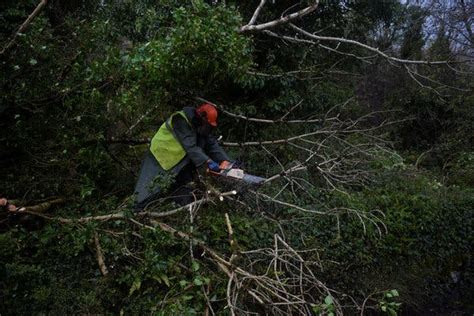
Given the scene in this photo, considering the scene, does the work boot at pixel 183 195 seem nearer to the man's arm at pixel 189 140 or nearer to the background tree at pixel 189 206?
the background tree at pixel 189 206

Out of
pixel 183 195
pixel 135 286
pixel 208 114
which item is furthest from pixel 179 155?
pixel 135 286

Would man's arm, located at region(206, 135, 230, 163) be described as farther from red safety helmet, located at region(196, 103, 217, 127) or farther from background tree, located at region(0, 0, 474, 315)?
background tree, located at region(0, 0, 474, 315)

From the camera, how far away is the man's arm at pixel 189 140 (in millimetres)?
4523

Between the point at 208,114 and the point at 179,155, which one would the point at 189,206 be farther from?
the point at 208,114

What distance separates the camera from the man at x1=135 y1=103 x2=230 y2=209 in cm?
456

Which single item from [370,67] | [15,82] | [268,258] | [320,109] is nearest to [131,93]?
[15,82]

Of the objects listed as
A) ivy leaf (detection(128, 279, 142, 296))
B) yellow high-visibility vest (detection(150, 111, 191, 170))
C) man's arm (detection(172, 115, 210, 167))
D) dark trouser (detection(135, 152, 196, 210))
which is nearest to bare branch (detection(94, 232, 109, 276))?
ivy leaf (detection(128, 279, 142, 296))

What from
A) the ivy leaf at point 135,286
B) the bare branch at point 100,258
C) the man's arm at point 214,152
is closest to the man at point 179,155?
the man's arm at point 214,152

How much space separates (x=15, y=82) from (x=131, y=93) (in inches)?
48.6

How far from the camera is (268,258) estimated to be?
4211mm

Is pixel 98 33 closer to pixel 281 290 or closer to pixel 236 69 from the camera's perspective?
pixel 236 69

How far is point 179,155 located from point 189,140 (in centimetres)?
20

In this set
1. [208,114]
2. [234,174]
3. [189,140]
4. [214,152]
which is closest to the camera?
[234,174]

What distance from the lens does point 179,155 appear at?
4.68 metres
